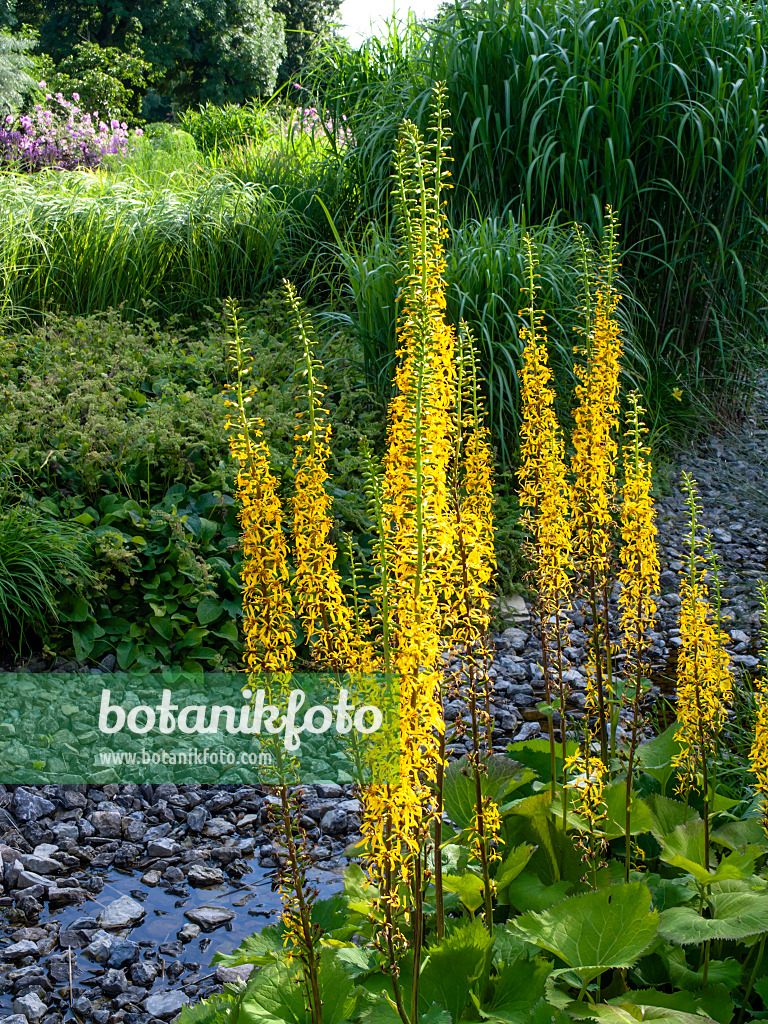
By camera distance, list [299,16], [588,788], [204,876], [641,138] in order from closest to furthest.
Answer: [588,788] < [204,876] < [641,138] < [299,16]

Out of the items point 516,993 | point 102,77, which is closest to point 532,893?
point 516,993

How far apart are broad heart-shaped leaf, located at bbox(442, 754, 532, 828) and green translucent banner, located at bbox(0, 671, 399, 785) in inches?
42.9

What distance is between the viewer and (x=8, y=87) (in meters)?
16.8

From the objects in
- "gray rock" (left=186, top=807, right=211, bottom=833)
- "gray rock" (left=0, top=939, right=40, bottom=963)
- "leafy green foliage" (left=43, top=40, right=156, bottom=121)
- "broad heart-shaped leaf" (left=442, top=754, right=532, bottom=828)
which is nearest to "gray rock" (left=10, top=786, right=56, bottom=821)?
"gray rock" (left=186, top=807, right=211, bottom=833)

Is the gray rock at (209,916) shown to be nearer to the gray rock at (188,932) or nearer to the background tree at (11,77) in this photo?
the gray rock at (188,932)

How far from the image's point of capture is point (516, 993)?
175cm

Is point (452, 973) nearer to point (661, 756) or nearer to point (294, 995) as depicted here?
point (294, 995)

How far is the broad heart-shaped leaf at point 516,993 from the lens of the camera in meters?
1.70

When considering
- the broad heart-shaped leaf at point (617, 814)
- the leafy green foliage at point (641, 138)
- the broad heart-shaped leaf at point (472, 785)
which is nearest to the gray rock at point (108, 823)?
the broad heart-shaped leaf at point (472, 785)

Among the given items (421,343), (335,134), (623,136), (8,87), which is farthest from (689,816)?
(8,87)

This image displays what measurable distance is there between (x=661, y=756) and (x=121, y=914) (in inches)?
75.3

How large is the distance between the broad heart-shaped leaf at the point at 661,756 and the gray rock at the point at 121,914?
5.89 feet

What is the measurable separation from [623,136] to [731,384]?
7.57 feet

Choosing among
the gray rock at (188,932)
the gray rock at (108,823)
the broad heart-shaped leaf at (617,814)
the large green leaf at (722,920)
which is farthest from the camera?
the gray rock at (108,823)
